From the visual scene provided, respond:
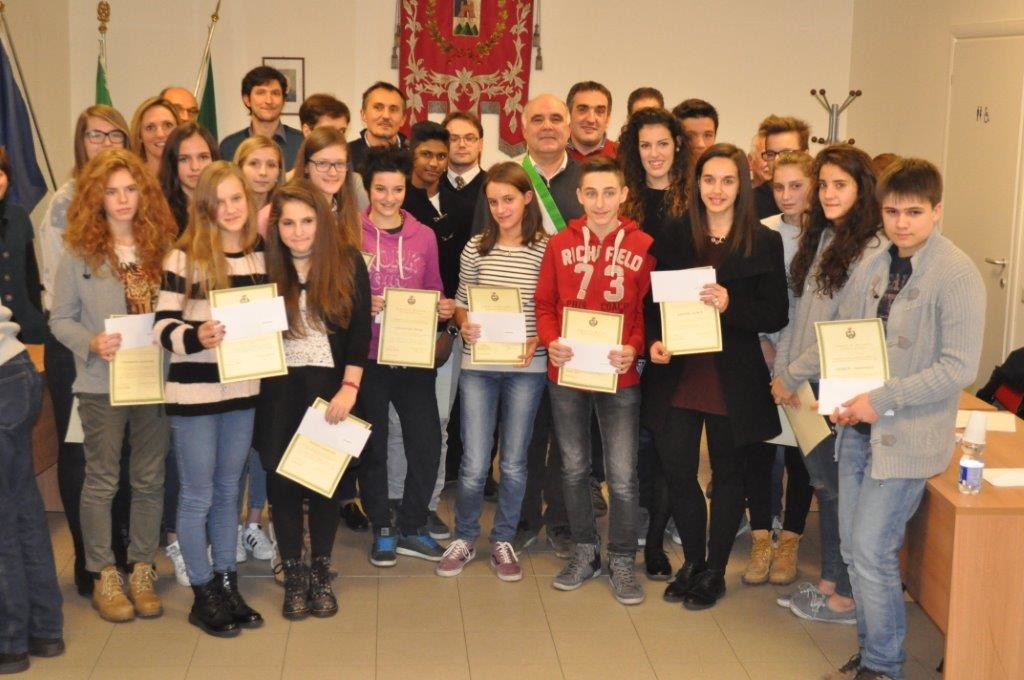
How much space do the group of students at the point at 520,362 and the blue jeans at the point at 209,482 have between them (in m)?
0.01

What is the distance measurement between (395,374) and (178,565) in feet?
3.64

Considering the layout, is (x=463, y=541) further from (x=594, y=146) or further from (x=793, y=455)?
(x=594, y=146)

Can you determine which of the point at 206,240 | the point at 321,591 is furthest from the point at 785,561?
the point at 206,240

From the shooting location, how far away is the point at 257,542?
15.1 ft

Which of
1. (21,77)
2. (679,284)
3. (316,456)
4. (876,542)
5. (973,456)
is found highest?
(21,77)

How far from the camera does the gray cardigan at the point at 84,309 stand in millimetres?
3748

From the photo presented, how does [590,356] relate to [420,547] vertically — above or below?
above

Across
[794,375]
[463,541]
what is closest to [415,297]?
[463,541]

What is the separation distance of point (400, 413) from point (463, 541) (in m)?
0.59

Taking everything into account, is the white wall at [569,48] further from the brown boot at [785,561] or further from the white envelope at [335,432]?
the white envelope at [335,432]

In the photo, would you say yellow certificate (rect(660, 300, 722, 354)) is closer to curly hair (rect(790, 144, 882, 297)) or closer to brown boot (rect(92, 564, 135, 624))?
curly hair (rect(790, 144, 882, 297))

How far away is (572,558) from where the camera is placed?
443 cm

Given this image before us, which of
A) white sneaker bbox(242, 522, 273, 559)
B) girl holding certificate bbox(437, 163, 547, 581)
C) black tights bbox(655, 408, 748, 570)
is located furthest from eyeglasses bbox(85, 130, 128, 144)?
black tights bbox(655, 408, 748, 570)

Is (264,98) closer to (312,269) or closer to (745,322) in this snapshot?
(312,269)
